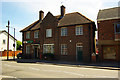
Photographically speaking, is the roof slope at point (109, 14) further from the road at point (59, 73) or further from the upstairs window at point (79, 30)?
the road at point (59, 73)

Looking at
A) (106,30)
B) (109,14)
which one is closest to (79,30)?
(106,30)

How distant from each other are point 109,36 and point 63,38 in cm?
761

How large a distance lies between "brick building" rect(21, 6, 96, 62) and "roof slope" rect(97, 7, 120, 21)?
173 cm

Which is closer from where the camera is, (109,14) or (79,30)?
(109,14)

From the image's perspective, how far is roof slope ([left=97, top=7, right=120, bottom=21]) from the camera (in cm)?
1691

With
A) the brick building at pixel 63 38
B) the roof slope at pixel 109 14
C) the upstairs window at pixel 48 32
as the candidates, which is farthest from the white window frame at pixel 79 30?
the upstairs window at pixel 48 32

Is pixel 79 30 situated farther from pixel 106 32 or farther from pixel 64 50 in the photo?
pixel 64 50

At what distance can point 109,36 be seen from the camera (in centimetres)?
1684

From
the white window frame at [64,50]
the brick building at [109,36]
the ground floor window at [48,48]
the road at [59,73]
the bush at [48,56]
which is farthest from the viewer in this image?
the ground floor window at [48,48]

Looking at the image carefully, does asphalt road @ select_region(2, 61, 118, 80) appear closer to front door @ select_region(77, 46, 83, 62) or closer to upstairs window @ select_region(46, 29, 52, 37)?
front door @ select_region(77, 46, 83, 62)

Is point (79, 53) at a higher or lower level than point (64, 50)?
lower

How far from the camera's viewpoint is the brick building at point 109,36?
16328 millimetres

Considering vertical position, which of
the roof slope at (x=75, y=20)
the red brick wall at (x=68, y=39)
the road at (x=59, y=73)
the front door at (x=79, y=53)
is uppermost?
the roof slope at (x=75, y=20)

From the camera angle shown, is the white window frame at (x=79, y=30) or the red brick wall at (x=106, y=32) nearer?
the red brick wall at (x=106, y=32)
